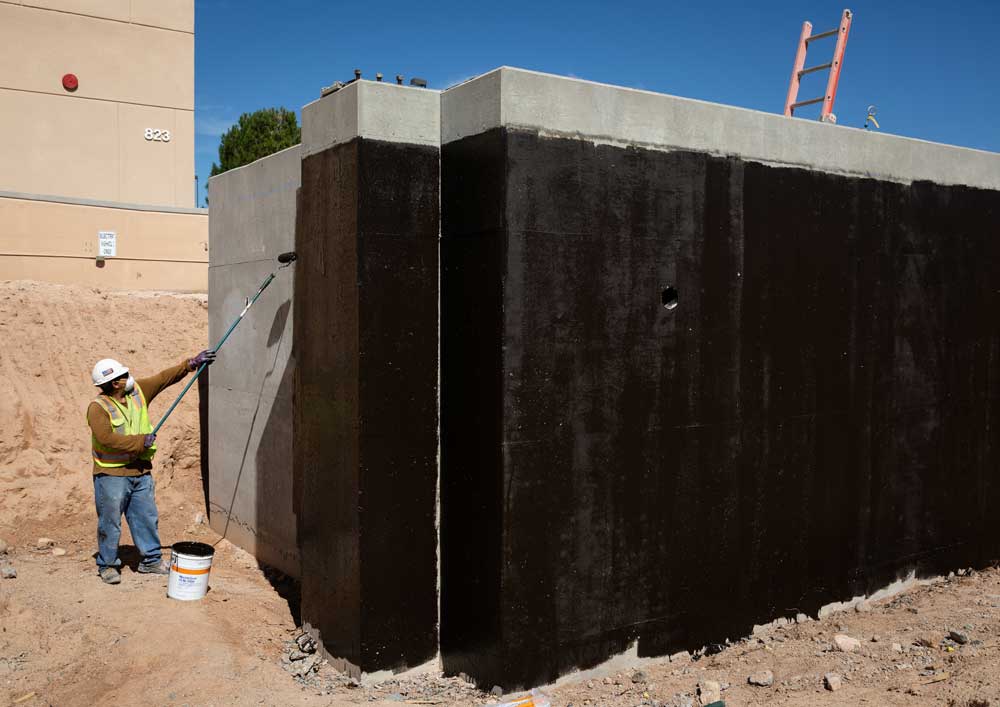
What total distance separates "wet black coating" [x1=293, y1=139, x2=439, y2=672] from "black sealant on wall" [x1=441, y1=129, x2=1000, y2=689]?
15cm

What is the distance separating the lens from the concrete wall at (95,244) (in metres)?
14.9

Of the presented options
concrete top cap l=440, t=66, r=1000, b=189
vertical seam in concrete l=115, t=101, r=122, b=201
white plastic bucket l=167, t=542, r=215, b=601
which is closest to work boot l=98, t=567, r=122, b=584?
white plastic bucket l=167, t=542, r=215, b=601

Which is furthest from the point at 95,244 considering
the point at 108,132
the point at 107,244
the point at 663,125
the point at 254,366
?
the point at 663,125

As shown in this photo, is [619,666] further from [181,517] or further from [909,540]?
[181,517]

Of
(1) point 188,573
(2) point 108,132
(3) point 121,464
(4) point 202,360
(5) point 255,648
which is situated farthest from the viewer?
(2) point 108,132

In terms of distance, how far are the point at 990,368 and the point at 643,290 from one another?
4.35 meters

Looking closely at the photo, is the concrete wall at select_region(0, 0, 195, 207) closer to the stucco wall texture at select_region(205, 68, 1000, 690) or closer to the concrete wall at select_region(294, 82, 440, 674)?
the stucco wall texture at select_region(205, 68, 1000, 690)

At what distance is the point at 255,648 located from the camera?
6.10 metres

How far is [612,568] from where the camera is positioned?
18.4 ft

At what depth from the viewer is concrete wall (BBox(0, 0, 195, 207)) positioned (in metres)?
18.6

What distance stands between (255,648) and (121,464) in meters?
2.24

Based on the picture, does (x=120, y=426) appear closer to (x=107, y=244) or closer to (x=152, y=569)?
(x=152, y=569)

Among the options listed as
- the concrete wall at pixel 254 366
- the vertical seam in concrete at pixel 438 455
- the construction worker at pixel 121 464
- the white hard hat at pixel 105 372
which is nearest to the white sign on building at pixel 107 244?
the concrete wall at pixel 254 366

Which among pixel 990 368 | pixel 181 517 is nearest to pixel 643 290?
pixel 990 368
